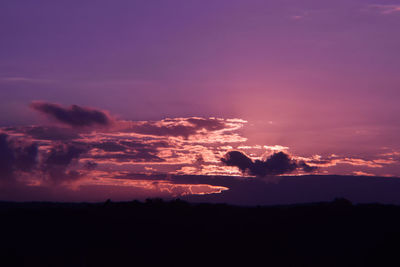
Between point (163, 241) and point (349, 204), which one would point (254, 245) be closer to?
point (163, 241)

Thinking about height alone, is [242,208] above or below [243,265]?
above

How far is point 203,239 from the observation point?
50.8 metres

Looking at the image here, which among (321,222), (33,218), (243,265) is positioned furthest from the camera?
(33,218)

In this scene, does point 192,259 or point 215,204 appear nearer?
point 192,259

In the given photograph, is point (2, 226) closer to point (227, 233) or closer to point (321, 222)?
point (227, 233)

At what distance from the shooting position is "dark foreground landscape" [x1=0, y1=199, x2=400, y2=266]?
4725cm

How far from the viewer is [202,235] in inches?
2034

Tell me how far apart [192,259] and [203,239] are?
12.5 feet

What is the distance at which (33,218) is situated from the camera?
57.3 m

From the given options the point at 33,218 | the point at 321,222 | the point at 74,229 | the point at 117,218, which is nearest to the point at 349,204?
the point at 321,222

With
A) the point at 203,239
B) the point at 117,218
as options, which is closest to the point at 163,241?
the point at 203,239

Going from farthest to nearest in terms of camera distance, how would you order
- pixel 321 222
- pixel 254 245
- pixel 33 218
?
pixel 33 218, pixel 321 222, pixel 254 245

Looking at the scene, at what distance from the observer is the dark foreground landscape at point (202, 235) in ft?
155

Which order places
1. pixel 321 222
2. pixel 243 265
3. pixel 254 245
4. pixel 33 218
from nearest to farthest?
pixel 243 265 < pixel 254 245 < pixel 321 222 < pixel 33 218
